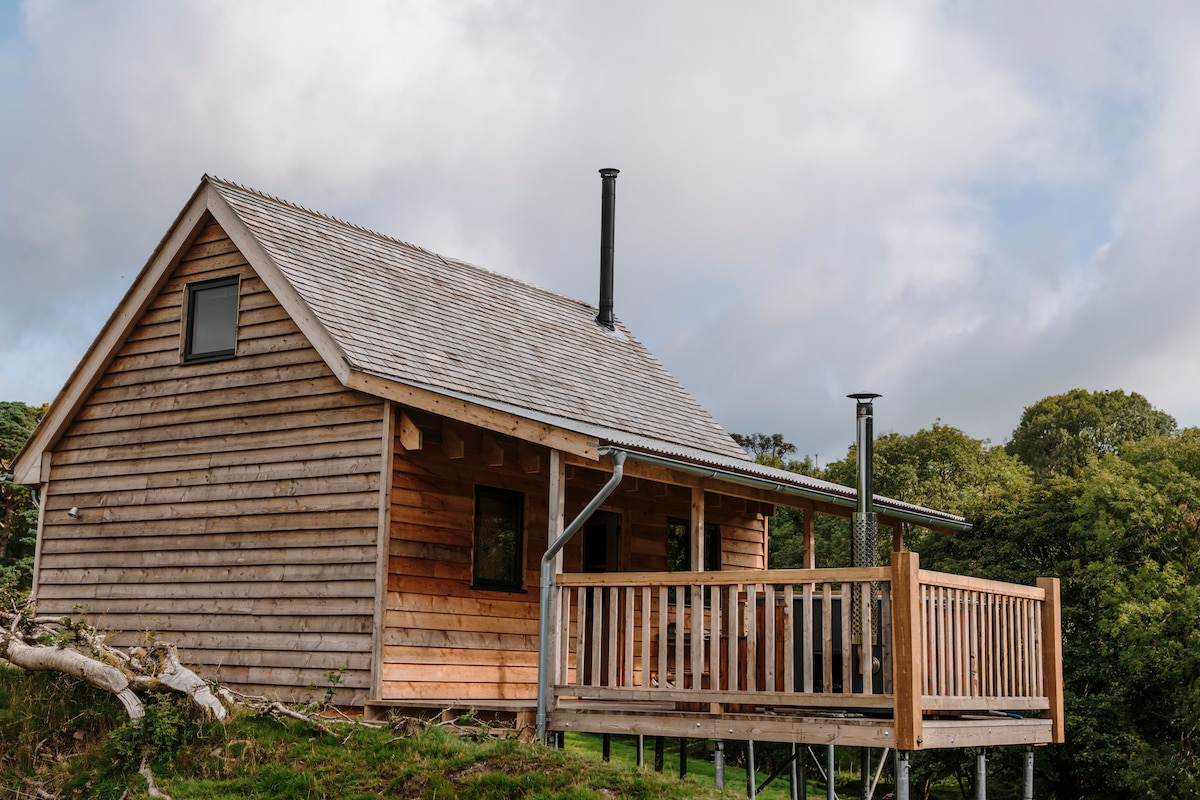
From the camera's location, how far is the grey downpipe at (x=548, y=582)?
36.9ft

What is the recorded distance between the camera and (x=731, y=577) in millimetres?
10875

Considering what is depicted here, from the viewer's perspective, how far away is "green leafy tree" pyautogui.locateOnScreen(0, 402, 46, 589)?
1245 inches

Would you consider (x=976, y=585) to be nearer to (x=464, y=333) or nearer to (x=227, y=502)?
(x=464, y=333)

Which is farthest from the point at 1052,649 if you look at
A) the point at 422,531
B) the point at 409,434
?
the point at 409,434

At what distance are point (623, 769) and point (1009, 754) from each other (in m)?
14.8

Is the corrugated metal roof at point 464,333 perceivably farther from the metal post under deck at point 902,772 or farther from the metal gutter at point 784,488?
the metal post under deck at point 902,772

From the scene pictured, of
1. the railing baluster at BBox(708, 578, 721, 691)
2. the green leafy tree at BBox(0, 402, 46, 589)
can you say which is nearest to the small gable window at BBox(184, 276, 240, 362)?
the railing baluster at BBox(708, 578, 721, 691)

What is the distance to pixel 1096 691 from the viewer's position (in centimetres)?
2241

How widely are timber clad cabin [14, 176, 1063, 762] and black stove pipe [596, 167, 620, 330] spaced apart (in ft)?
13.9

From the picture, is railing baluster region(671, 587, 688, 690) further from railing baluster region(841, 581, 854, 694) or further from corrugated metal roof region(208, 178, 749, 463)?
corrugated metal roof region(208, 178, 749, 463)

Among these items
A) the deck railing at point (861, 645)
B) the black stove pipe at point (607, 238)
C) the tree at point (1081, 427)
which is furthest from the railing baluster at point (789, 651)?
the tree at point (1081, 427)

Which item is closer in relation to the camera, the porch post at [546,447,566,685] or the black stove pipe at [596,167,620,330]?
the porch post at [546,447,566,685]

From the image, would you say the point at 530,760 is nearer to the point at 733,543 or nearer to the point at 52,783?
the point at 52,783

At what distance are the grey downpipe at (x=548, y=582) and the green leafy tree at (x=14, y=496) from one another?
23.1 m
